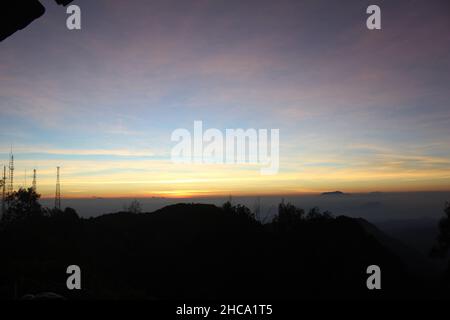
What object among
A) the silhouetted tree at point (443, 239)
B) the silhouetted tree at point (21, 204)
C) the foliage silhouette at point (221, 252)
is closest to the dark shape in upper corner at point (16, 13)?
the foliage silhouette at point (221, 252)

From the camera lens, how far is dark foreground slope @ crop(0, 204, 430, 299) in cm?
4069

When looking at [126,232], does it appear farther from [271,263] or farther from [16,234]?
[271,263]

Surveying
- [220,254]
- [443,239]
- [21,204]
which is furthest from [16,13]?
[21,204]

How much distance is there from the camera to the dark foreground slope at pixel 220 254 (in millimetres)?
40688

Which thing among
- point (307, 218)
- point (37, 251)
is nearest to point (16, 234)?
point (37, 251)

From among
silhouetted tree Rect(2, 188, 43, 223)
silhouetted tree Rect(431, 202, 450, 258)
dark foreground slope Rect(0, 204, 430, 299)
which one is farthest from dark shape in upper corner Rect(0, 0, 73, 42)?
silhouetted tree Rect(2, 188, 43, 223)

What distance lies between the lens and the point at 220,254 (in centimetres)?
5047

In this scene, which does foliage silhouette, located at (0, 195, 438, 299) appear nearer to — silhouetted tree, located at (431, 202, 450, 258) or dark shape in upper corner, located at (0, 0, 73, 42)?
silhouetted tree, located at (431, 202, 450, 258)

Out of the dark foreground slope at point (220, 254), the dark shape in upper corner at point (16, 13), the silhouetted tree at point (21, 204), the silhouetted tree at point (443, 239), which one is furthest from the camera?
the silhouetted tree at point (21, 204)

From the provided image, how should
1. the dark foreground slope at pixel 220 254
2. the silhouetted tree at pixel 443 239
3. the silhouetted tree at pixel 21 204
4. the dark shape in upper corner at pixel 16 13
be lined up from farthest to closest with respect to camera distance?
the silhouetted tree at pixel 21 204 < the dark foreground slope at pixel 220 254 < the silhouetted tree at pixel 443 239 < the dark shape in upper corner at pixel 16 13

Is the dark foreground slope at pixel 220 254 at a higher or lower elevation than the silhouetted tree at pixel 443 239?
lower

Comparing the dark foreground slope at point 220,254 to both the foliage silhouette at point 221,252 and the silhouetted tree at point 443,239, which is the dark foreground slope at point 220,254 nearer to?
the foliage silhouette at point 221,252
